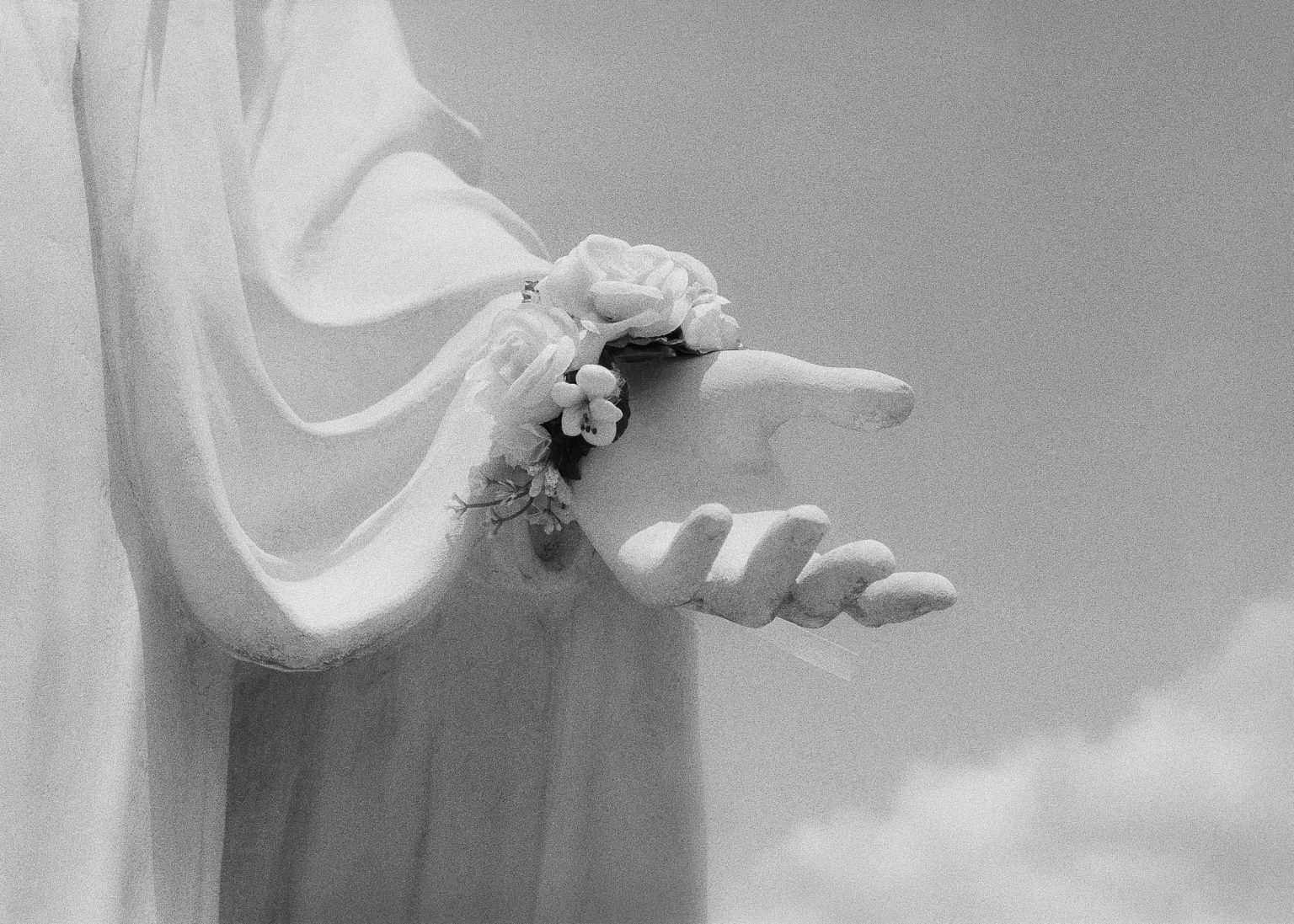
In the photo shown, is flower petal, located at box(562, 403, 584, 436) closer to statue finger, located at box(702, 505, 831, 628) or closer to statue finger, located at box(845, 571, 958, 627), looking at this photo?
statue finger, located at box(702, 505, 831, 628)

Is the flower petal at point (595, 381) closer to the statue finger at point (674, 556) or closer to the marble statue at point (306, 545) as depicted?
the marble statue at point (306, 545)

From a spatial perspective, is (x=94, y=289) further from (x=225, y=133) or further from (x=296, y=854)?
(x=296, y=854)

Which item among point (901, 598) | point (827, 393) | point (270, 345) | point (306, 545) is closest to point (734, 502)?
point (827, 393)

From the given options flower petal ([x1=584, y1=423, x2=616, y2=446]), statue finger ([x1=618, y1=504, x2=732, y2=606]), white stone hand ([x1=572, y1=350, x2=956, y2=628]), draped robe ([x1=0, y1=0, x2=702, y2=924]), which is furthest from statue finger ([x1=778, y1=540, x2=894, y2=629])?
draped robe ([x1=0, y1=0, x2=702, y2=924])

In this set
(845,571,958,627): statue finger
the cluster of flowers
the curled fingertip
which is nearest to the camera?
the curled fingertip

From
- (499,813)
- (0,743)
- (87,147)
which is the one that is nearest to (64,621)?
(0,743)
